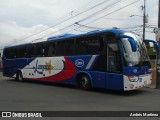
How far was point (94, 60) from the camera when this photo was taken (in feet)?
48.9

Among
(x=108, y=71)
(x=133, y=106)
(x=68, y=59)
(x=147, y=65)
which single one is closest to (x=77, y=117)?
(x=133, y=106)

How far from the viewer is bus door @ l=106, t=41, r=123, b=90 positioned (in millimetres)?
13359

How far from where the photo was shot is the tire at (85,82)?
1539cm

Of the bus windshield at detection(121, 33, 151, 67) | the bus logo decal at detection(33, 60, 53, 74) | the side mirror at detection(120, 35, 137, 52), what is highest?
the side mirror at detection(120, 35, 137, 52)

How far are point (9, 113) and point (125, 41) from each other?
647cm

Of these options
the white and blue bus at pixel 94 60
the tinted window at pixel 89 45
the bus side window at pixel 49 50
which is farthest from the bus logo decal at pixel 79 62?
the bus side window at pixel 49 50

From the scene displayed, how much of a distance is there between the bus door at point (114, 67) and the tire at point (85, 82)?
1.57 meters

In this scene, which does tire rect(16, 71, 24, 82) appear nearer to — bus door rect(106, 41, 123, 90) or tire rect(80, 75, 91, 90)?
tire rect(80, 75, 91, 90)

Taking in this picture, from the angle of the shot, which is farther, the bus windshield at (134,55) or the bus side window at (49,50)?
the bus side window at (49,50)

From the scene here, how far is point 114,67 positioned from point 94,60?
1.55m

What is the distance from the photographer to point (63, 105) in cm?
1087

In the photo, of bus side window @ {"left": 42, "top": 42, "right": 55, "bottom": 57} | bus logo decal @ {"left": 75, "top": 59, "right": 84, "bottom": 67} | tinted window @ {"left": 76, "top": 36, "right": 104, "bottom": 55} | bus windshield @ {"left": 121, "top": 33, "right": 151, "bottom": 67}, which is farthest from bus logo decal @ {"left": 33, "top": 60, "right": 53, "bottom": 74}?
bus windshield @ {"left": 121, "top": 33, "right": 151, "bottom": 67}

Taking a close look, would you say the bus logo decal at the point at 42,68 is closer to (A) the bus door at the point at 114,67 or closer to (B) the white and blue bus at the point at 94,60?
(B) the white and blue bus at the point at 94,60

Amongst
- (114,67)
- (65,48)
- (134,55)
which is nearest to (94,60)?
(114,67)
